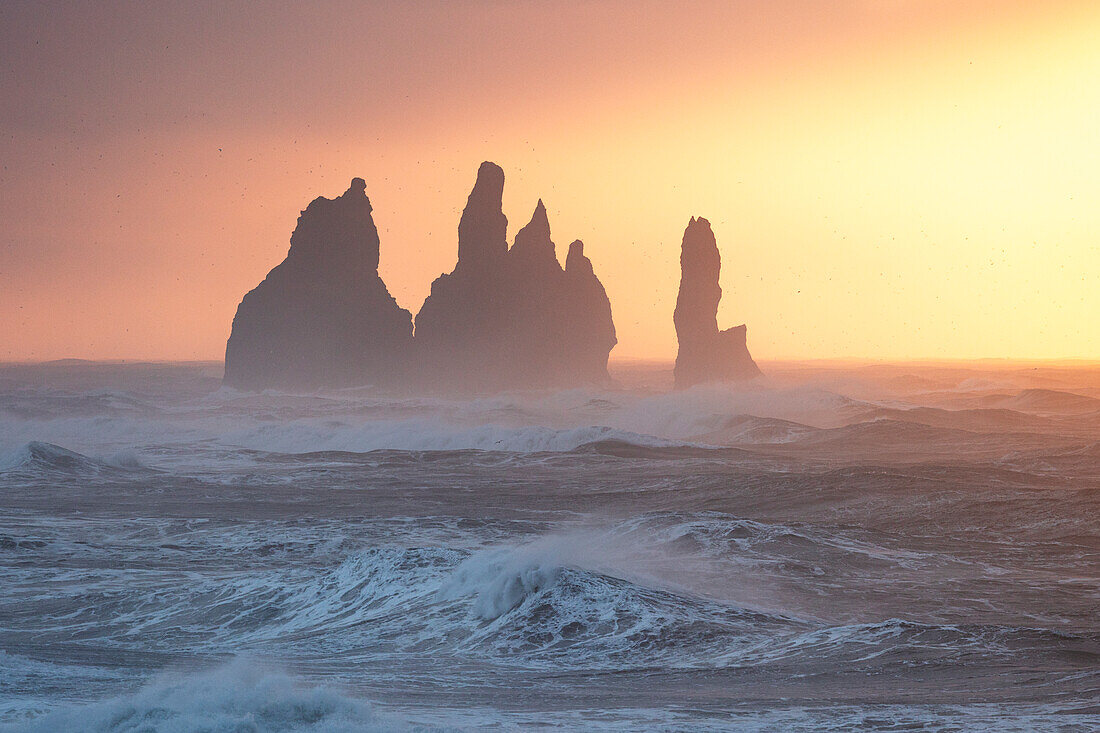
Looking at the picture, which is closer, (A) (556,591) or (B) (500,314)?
(A) (556,591)

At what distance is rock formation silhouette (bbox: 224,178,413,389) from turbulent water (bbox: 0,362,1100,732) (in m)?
68.1

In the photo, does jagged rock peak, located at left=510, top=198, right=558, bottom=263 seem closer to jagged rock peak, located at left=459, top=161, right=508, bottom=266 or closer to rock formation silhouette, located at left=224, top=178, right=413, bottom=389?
jagged rock peak, located at left=459, top=161, right=508, bottom=266

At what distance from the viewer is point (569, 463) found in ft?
141

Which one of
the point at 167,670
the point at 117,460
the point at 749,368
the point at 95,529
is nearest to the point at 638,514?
the point at 95,529

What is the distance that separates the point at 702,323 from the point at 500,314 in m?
24.5

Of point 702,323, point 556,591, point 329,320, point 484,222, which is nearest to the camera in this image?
point 556,591

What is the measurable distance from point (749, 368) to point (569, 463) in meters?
64.3

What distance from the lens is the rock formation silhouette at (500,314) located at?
11281 cm

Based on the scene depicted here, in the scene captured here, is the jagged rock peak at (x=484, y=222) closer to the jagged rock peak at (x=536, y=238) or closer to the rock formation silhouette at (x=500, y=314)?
the rock formation silhouette at (x=500, y=314)

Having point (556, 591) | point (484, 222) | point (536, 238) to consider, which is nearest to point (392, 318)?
point (484, 222)

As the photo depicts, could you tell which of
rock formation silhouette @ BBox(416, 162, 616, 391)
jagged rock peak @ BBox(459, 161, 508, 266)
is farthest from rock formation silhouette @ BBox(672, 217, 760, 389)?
jagged rock peak @ BBox(459, 161, 508, 266)

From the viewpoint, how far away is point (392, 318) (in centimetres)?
11519

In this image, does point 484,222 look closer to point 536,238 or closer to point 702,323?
point 536,238

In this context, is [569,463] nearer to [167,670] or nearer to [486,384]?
[167,670]
